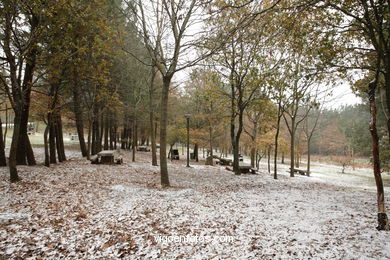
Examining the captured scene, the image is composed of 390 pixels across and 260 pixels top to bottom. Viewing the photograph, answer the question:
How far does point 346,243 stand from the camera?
3.69 meters

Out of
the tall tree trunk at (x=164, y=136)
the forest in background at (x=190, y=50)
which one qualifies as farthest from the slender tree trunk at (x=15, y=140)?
the tall tree trunk at (x=164, y=136)

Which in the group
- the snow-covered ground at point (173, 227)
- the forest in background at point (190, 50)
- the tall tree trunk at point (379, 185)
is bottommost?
the snow-covered ground at point (173, 227)

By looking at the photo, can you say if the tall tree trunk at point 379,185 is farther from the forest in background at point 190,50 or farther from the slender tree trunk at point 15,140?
the slender tree trunk at point 15,140

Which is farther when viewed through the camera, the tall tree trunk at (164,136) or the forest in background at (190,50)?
the tall tree trunk at (164,136)

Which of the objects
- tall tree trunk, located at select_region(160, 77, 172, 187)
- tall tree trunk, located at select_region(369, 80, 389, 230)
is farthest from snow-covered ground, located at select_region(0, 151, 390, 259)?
tall tree trunk, located at select_region(160, 77, 172, 187)

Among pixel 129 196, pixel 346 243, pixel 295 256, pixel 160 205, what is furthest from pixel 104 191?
pixel 346 243

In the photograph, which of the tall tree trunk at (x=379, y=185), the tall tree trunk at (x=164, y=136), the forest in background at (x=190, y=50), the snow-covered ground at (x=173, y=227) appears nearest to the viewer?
the snow-covered ground at (x=173, y=227)

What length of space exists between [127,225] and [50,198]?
10.7ft

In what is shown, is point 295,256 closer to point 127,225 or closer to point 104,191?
point 127,225

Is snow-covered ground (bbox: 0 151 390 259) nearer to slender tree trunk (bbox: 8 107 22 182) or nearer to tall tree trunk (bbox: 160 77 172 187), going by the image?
slender tree trunk (bbox: 8 107 22 182)

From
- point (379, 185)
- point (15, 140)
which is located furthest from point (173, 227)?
point (15, 140)

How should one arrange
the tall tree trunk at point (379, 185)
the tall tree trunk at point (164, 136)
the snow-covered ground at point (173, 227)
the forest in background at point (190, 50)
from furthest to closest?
the tall tree trunk at point (164, 136) < the forest in background at point (190, 50) < the tall tree trunk at point (379, 185) < the snow-covered ground at point (173, 227)

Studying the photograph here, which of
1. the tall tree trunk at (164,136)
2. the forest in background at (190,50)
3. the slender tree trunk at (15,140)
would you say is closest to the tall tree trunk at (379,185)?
the forest in background at (190,50)

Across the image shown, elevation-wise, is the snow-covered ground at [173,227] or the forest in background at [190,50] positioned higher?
the forest in background at [190,50]
